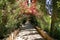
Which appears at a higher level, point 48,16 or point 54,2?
point 54,2

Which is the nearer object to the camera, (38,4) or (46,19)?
(46,19)

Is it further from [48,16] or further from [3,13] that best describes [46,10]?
[3,13]

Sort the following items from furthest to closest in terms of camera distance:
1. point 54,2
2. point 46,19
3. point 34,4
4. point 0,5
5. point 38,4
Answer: point 34,4
point 38,4
point 46,19
point 54,2
point 0,5

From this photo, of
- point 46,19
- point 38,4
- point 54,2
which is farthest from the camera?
point 38,4

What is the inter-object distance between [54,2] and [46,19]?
5.99 meters

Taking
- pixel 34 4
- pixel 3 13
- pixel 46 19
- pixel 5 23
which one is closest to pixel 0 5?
pixel 3 13

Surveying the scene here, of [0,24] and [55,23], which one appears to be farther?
[55,23]

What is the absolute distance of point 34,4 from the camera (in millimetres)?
22406

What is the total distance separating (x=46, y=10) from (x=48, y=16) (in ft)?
2.92

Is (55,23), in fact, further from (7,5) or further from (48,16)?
(48,16)

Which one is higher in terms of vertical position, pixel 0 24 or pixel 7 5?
pixel 7 5

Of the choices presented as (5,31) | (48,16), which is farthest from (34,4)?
(5,31)

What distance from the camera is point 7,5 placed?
11688mm

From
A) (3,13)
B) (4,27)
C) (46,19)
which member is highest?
(3,13)
